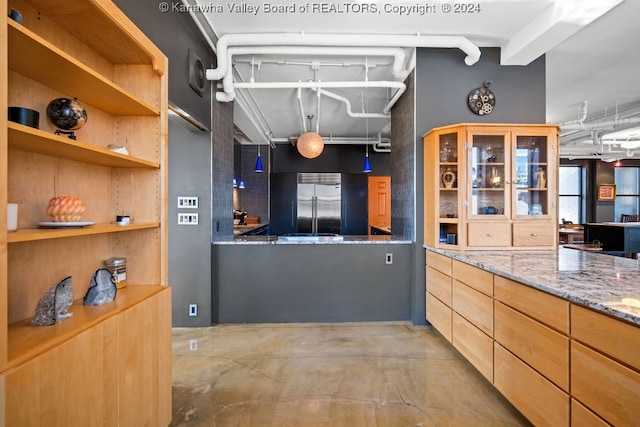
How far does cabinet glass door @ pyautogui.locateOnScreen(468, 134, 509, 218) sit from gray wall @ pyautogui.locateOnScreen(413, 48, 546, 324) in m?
0.50

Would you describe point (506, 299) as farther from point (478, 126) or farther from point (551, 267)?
point (478, 126)

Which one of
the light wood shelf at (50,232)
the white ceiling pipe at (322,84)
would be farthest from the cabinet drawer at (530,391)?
the white ceiling pipe at (322,84)

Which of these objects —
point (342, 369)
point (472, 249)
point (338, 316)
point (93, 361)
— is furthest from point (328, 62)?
point (93, 361)

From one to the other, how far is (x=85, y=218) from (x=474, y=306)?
2.58m

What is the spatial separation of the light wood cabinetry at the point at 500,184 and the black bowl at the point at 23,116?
294 centimetres

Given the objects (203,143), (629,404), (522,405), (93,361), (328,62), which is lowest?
(522,405)

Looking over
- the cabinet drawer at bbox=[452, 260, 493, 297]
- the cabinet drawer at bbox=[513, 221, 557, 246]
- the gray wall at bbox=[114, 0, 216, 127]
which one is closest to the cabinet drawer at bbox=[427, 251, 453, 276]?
the cabinet drawer at bbox=[452, 260, 493, 297]

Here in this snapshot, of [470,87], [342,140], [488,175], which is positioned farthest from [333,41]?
[342,140]

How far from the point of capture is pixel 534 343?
1.67m

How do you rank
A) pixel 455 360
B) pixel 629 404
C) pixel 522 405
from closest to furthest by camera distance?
1. pixel 629 404
2. pixel 522 405
3. pixel 455 360

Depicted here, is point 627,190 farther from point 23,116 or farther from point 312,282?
point 23,116

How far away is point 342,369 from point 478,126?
8.16 ft

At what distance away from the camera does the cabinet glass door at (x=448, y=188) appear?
9.93 ft

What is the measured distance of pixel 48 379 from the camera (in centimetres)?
104
